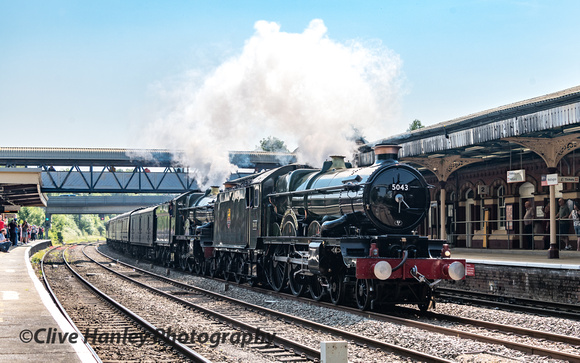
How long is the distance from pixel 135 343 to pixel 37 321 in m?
1.46

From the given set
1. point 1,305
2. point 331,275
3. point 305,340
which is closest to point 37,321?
point 1,305

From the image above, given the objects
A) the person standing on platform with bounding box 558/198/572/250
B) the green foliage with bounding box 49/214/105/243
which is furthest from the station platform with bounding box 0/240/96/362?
the green foliage with bounding box 49/214/105/243

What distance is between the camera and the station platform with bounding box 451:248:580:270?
13.9 m

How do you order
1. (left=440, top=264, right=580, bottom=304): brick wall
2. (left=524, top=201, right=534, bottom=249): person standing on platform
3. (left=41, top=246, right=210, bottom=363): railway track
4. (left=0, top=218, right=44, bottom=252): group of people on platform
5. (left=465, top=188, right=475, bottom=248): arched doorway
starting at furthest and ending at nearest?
(left=0, top=218, right=44, bottom=252): group of people on platform < (left=465, top=188, right=475, bottom=248): arched doorway < (left=524, top=201, right=534, bottom=249): person standing on platform < (left=440, top=264, right=580, bottom=304): brick wall < (left=41, top=246, right=210, bottom=363): railway track

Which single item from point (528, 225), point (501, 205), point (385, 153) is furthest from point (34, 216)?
point (385, 153)

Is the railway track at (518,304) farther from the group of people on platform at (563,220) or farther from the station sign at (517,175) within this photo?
the station sign at (517,175)

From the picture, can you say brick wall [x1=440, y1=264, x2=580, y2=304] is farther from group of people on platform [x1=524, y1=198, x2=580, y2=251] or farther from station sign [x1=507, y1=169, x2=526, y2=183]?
station sign [x1=507, y1=169, x2=526, y2=183]

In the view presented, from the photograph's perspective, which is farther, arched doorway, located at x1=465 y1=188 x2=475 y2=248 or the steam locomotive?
arched doorway, located at x1=465 y1=188 x2=475 y2=248

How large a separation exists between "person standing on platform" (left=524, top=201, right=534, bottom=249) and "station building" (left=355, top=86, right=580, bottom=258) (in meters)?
0.04

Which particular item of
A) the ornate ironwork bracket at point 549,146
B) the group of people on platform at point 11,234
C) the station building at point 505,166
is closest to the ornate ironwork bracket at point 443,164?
the station building at point 505,166

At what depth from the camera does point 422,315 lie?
1170 cm

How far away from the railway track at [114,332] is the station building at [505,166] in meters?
10.8

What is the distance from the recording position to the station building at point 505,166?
1639 centimetres

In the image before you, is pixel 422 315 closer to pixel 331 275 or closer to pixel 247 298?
pixel 331 275
